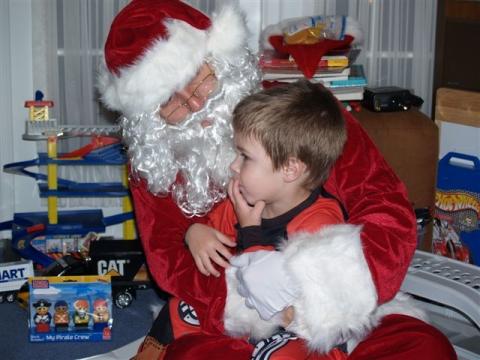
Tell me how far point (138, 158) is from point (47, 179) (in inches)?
36.9

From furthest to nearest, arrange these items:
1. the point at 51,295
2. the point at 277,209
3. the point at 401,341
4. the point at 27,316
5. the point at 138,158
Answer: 1. the point at 27,316
2. the point at 51,295
3. the point at 138,158
4. the point at 277,209
5. the point at 401,341

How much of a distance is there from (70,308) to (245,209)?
0.82 metres

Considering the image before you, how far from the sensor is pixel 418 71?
9.56 feet

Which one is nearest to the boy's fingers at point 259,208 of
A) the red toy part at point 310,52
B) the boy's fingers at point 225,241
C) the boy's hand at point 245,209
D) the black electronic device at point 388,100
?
the boy's hand at point 245,209

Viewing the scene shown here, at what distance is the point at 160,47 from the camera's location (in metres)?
1.78

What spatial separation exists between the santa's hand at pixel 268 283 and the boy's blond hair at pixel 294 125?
0.61 ft

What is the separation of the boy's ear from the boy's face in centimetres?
1

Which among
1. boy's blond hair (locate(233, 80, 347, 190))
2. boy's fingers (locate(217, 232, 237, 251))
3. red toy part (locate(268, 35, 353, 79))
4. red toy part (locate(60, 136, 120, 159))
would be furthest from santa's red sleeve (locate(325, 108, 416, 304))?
red toy part (locate(60, 136, 120, 159))

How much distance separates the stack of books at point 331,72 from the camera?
2.48m

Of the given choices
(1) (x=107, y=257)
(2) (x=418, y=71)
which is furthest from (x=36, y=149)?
(2) (x=418, y=71)

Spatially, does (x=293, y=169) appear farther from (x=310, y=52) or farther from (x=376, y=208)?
(x=310, y=52)

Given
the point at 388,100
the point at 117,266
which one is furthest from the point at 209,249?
the point at 388,100

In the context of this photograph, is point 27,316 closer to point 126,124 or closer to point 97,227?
point 97,227

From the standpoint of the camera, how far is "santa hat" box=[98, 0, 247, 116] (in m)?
1.78
